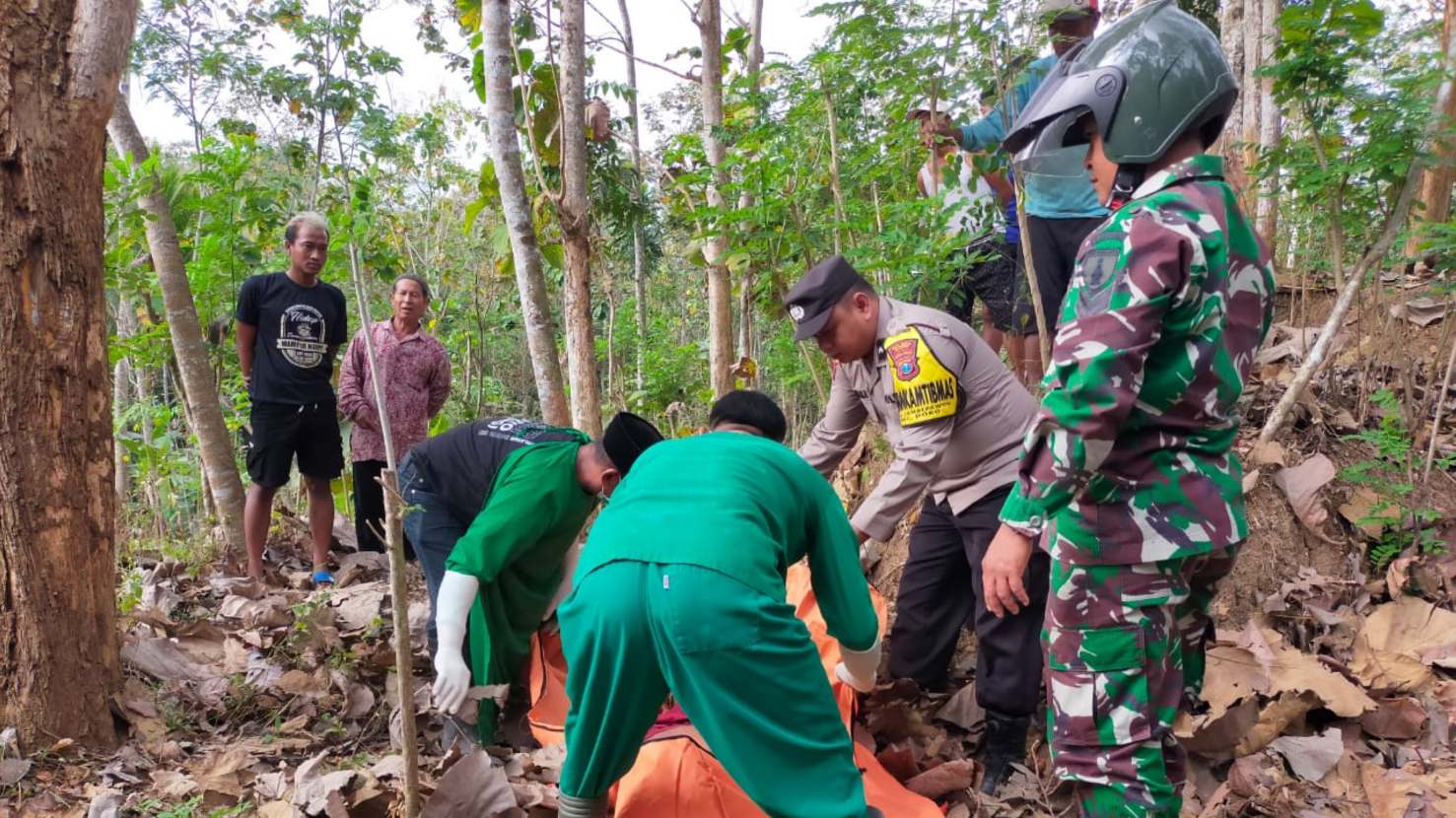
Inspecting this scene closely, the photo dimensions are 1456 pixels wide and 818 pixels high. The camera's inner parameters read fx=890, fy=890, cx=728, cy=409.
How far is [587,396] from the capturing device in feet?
14.9

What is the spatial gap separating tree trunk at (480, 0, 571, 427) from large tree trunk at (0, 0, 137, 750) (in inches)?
71.1

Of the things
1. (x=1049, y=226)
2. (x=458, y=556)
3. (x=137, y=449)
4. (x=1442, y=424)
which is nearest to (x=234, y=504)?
(x=137, y=449)

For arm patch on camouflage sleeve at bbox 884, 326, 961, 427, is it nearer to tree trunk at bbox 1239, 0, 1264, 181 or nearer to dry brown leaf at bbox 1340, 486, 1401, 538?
dry brown leaf at bbox 1340, 486, 1401, 538

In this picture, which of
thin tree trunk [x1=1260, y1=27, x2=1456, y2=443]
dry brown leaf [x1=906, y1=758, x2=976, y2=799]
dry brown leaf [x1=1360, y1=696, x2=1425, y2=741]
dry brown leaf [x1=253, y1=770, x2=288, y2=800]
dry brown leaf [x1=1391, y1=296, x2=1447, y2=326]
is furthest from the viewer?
dry brown leaf [x1=1391, y1=296, x2=1447, y2=326]

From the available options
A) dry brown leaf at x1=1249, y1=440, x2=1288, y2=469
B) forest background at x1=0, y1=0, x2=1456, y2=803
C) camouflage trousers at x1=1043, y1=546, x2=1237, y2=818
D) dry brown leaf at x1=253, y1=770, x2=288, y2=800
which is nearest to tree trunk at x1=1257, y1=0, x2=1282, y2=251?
forest background at x1=0, y1=0, x2=1456, y2=803

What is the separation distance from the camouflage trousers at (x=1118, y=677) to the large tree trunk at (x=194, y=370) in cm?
468

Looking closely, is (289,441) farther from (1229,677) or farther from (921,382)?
(1229,677)

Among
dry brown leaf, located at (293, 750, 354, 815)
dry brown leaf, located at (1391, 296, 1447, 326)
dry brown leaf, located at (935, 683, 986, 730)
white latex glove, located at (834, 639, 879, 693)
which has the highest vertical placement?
dry brown leaf, located at (1391, 296, 1447, 326)

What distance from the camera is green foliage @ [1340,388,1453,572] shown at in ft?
12.2

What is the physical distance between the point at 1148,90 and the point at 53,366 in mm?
3008

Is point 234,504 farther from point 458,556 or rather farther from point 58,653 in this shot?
point 458,556

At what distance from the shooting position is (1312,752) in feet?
9.20

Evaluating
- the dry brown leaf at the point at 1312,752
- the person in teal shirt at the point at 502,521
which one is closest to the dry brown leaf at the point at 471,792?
the person in teal shirt at the point at 502,521

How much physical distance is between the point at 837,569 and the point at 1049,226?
232 cm
